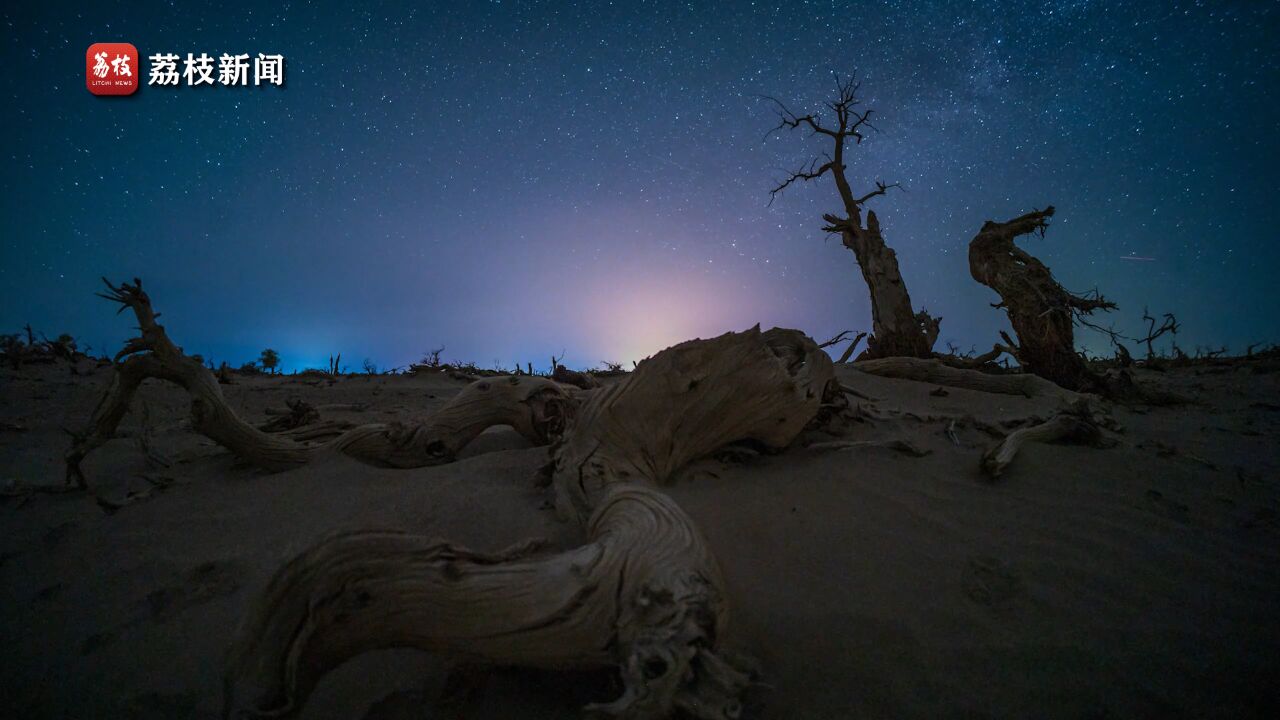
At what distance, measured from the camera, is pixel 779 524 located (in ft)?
8.76

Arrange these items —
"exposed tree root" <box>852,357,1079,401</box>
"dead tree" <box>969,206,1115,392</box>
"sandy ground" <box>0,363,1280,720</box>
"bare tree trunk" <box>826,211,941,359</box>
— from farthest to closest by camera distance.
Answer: "bare tree trunk" <box>826,211,941,359</box> < "dead tree" <box>969,206,1115,392</box> < "exposed tree root" <box>852,357,1079,401</box> < "sandy ground" <box>0,363,1280,720</box>

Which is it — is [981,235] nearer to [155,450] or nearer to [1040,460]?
[1040,460]

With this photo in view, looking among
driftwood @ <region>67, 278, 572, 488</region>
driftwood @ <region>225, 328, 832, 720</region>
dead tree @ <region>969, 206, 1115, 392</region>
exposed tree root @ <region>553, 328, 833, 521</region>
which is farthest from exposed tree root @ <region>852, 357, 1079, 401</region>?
driftwood @ <region>225, 328, 832, 720</region>

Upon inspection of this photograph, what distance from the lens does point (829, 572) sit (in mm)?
2242

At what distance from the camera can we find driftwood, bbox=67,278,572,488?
11.4 ft

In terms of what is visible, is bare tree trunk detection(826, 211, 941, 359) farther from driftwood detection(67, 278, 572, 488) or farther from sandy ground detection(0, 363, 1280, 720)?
driftwood detection(67, 278, 572, 488)

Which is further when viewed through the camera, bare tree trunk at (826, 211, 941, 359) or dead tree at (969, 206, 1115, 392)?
bare tree trunk at (826, 211, 941, 359)

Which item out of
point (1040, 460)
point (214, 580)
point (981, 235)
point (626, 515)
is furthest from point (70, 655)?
point (981, 235)

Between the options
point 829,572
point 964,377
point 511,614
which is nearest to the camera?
point 511,614

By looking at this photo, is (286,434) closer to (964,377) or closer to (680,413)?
(680,413)

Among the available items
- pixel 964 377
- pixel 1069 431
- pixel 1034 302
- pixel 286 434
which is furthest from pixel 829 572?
pixel 1034 302

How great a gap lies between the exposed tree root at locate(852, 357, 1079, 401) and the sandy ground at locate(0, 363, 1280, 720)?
2014 millimetres

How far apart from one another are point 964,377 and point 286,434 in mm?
8104

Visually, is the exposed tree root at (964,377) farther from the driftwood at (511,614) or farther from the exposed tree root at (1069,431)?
the driftwood at (511,614)
